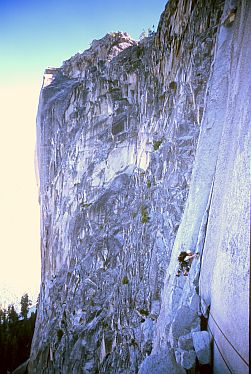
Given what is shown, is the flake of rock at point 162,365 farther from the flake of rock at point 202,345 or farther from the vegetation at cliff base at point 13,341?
the vegetation at cliff base at point 13,341

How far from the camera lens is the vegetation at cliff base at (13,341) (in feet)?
127

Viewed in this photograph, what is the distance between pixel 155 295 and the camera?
13406mm

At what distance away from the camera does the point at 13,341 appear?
1596 inches

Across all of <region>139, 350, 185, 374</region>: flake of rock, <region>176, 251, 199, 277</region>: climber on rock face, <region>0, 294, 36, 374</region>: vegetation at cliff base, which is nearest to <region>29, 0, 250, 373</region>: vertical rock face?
<region>139, 350, 185, 374</region>: flake of rock

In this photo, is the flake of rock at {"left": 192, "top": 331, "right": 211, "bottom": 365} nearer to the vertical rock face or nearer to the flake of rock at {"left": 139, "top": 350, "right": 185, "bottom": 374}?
the vertical rock face

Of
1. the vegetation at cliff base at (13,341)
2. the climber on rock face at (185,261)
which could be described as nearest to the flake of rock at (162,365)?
the climber on rock face at (185,261)

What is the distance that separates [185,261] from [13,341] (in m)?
44.3

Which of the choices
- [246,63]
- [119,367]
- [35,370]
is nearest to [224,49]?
[246,63]

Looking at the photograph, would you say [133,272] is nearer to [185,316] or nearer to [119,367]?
[119,367]

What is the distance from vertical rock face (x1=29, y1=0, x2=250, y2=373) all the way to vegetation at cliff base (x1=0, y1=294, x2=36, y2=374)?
1689 cm

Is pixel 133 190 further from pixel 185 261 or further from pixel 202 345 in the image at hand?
pixel 202 345

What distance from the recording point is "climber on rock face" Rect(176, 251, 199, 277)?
7461 millimetres

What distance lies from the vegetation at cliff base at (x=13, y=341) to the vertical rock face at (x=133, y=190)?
55.4 feet

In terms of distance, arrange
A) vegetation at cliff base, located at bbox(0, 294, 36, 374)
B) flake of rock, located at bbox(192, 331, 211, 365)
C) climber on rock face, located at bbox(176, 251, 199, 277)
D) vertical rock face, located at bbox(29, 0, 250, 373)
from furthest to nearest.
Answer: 1. vegetation at cliff base, located at bbox(0, 294, 36, 374)
2. climber on rock face, located at bbox(176, 251, 199, 277)
3. vertical rock face, located at bbox(29, 0, 250, 373)
4. flake of rock, located at bbox(192, 331, 211, 365)
